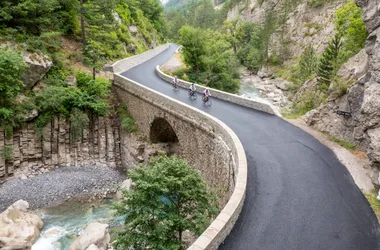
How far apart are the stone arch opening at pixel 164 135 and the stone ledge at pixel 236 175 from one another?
1816mm

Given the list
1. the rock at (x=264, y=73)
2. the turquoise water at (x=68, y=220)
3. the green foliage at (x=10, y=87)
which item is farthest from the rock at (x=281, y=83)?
the green foliage at (x=10, y=87)

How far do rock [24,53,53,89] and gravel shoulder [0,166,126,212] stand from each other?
6.88m

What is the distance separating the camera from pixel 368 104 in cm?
949

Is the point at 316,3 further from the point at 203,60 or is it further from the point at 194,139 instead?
the point at 194,139

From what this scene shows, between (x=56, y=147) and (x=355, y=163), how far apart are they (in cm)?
1950

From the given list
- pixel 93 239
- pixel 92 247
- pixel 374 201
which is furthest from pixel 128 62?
pixel 374 201

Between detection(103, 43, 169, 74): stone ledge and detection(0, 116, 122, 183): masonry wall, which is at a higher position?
detection(103, 43, 169, 74): stone ledge

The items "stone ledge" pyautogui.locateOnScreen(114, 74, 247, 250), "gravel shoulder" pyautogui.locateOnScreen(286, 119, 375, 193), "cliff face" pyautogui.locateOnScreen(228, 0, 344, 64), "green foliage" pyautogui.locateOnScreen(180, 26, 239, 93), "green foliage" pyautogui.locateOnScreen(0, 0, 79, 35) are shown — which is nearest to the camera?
"stone ledge" pyautogui.locateOnScreen(114, 74, 247, 250)

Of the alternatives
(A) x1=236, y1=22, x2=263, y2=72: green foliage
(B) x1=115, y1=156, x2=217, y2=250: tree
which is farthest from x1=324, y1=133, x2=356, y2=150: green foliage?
(A) x1=236, y1=22, x2=263, y2=72: green foliage

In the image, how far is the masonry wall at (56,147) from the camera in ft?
59.6

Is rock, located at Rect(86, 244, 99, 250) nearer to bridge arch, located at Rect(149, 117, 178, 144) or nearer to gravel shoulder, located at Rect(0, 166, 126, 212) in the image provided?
gravel shoulder, located at Rect(0, 166, 126, 212)

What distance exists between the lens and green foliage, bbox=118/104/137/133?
22812mm

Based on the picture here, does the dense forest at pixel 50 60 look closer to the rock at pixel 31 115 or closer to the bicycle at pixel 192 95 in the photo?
the rock at pixel 31 115

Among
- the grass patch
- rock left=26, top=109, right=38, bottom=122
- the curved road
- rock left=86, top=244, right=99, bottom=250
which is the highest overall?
the grass patch
